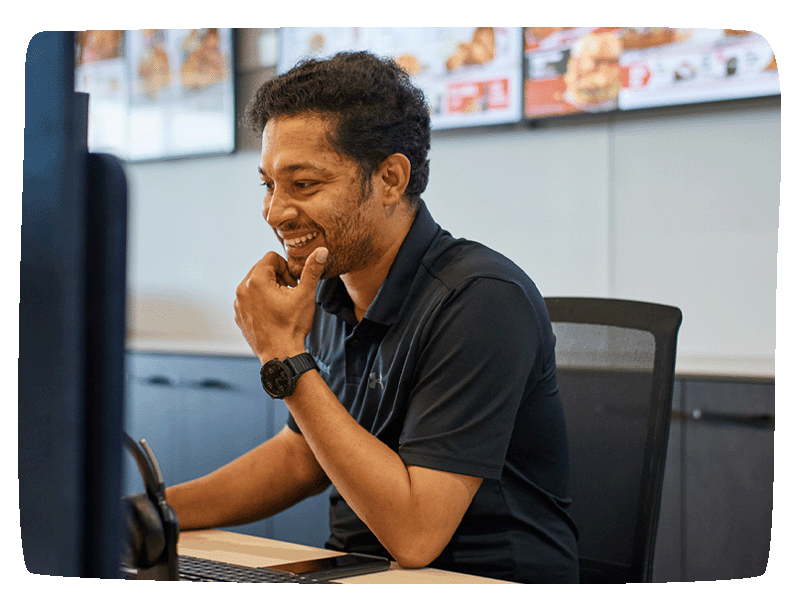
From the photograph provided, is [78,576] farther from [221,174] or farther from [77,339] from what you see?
[221,174]

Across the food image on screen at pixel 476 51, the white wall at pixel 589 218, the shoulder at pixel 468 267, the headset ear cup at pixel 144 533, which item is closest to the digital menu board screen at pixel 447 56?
the food image on screen at pixel 476 51

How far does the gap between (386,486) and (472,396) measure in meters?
0.12

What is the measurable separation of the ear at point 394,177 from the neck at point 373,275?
0.03 m

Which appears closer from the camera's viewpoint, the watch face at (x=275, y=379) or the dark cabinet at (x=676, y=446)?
the watch face at (x=275, y=379)

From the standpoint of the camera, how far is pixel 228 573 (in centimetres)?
67

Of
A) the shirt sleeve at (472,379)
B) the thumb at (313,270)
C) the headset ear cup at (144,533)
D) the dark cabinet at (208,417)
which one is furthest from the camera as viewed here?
the dark cabinet at (208,417)

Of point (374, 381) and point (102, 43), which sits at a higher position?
point (102, 43)

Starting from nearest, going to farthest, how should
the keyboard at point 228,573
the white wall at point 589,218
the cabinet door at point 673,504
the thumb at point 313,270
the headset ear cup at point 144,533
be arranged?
the headset ear cup at point 144,533 → the keyboard at point 228,573 → the thumb at point 313,270 → the white wall at point 589,218 → the cabinet door at point 673,504

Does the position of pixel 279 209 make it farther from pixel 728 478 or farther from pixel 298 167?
pixel 728 478

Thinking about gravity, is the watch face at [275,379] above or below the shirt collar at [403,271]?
below

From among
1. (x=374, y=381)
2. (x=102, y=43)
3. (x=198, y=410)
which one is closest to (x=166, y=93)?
(x=198, y=410)

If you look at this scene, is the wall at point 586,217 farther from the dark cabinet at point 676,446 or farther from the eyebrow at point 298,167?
the eyebrow at point 298,167

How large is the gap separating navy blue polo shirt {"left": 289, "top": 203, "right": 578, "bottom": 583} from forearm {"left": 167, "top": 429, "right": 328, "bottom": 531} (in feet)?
0.29

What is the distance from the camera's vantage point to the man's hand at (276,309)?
0.82 metres
